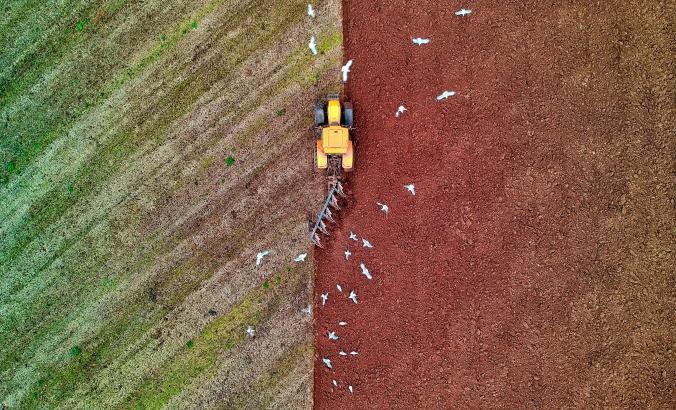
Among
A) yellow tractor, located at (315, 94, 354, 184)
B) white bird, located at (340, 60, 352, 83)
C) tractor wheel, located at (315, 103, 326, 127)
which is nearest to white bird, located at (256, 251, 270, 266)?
yellow tractor, located at (315, 94, 354, 184)

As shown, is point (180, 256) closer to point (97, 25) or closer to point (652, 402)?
point (97, 25)

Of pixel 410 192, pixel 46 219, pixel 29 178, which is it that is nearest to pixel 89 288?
pixel 46 219

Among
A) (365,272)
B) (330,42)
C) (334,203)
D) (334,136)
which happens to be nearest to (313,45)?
(330,42)

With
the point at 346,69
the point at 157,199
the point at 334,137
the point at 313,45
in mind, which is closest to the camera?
the point at 334,137

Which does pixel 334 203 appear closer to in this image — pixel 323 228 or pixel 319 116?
pixel 323 228

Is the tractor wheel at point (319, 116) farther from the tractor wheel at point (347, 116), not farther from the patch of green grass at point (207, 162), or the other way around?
the patch of green grass at point (207, 162)

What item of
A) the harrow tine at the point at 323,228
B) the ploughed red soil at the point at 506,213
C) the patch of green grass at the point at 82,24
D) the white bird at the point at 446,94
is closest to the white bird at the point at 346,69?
the ploughed red soil at the point at 506,213

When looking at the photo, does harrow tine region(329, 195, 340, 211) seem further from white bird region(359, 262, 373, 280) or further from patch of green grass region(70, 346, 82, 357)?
patch of green grass region(70, 346, 82, 357)
